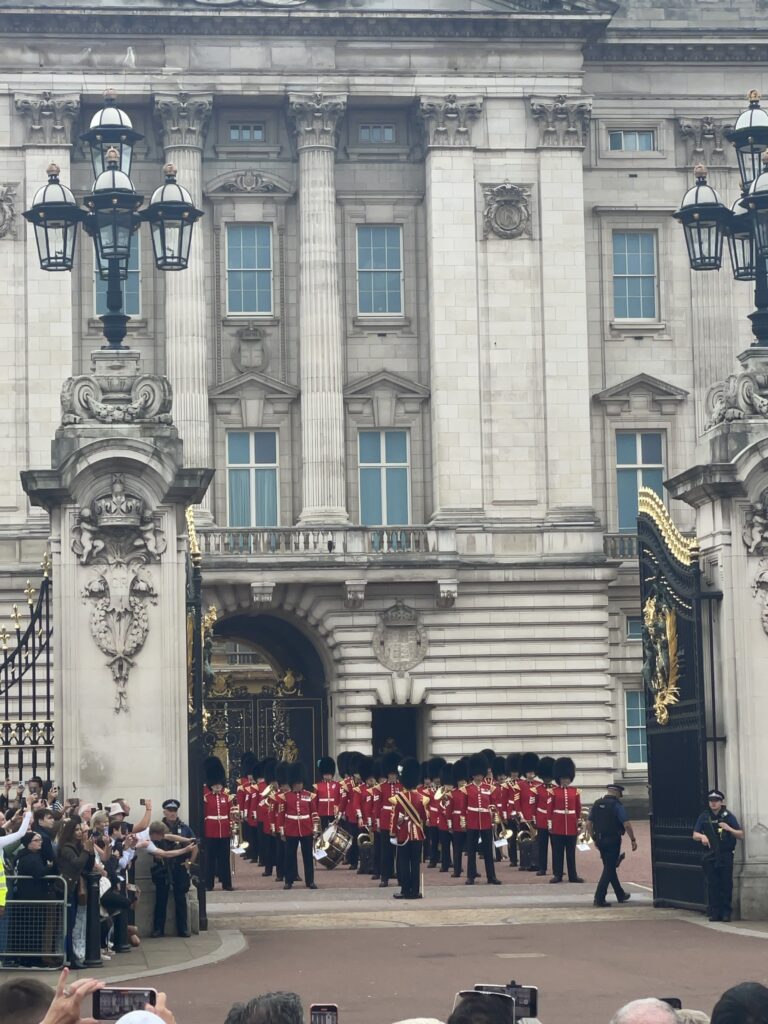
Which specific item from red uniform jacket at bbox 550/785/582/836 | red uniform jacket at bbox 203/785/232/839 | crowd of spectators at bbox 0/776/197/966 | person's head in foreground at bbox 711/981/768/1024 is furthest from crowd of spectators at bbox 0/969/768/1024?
red uniform jacket at bbox 550/785/582/836

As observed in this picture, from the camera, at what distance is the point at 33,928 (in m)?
16.9

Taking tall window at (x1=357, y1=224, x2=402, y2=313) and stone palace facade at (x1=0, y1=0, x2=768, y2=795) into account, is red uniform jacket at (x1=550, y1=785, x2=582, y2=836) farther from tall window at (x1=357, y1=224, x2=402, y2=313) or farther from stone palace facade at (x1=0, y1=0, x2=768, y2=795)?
tall window at (x1=357, y1=224, x2=402, y2=313)

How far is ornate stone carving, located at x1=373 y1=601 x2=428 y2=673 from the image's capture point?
4294 cm

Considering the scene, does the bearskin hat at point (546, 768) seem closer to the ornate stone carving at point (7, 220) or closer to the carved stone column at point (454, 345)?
the carved stone column at point (454, 345)

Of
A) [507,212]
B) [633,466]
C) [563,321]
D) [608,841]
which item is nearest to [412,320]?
[507,212]

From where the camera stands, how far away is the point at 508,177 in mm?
44062

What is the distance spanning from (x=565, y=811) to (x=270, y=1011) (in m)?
20.3

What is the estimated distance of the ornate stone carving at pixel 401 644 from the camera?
42.9 metres

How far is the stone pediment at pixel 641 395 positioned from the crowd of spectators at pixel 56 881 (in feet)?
91.7

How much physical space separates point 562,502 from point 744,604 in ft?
76.7

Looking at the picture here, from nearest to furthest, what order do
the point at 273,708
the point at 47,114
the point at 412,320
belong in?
the point at 273,708 → the point at 47,114 → the point at 412,320

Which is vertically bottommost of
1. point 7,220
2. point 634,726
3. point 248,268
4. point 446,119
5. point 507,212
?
point 634,726

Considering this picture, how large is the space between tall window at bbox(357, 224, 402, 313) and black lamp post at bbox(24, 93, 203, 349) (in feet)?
75.5

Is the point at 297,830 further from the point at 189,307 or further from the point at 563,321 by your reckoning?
the point at 563,321
